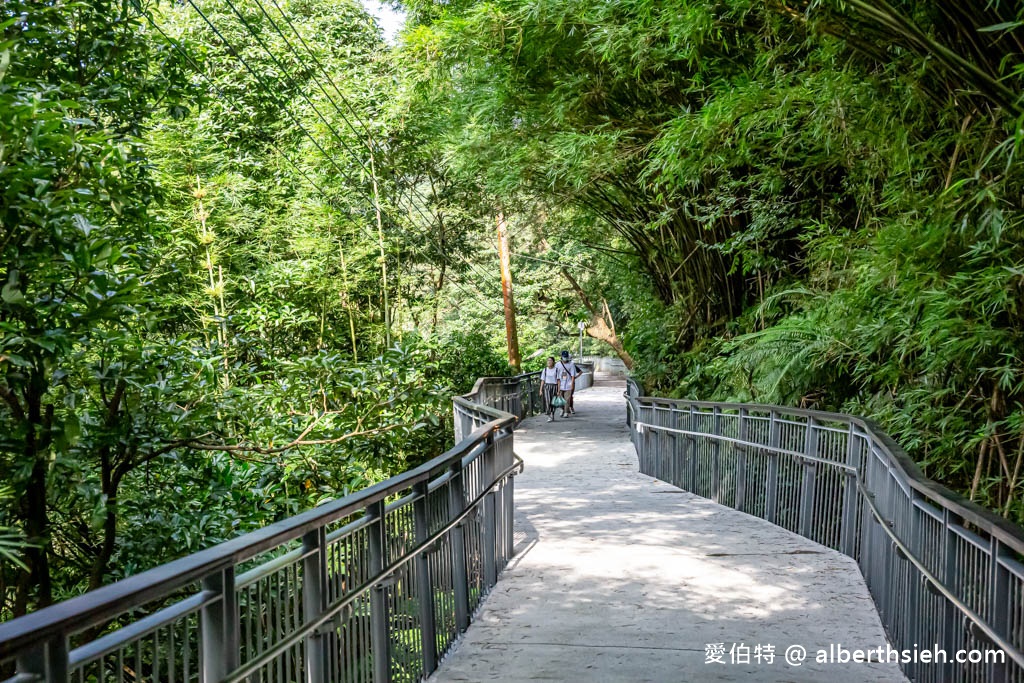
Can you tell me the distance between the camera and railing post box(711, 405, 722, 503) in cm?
932

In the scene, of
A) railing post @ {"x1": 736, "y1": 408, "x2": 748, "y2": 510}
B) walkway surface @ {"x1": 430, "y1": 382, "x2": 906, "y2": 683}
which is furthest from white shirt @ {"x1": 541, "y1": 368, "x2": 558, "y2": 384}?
railing post @ {"x1": 736, "y1": 408, "x2": 748, "y2": 510}

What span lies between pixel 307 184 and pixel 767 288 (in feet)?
38.4

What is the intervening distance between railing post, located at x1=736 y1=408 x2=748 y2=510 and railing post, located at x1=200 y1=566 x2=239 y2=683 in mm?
7021

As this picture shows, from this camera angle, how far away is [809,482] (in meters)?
7.37

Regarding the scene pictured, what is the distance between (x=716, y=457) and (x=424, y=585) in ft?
18.6

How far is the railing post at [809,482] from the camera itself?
7328mm

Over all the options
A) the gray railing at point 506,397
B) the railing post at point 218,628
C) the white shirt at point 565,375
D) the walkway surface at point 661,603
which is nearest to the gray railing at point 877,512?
the walkway surface at point 661,603

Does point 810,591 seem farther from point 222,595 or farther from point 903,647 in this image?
point 222,595

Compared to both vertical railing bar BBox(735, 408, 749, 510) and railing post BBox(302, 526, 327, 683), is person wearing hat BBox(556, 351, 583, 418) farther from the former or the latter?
railing post BBox(302, 526, 327, 683)

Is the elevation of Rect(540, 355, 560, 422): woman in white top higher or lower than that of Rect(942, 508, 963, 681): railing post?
lower

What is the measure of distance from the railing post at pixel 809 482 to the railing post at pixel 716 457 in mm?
1828

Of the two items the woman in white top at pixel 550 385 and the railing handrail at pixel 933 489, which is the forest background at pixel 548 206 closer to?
the railing handrail at pixel 933 489

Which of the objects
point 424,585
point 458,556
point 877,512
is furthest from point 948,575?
point 458,556

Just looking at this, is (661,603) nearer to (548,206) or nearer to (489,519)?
(489,519)
